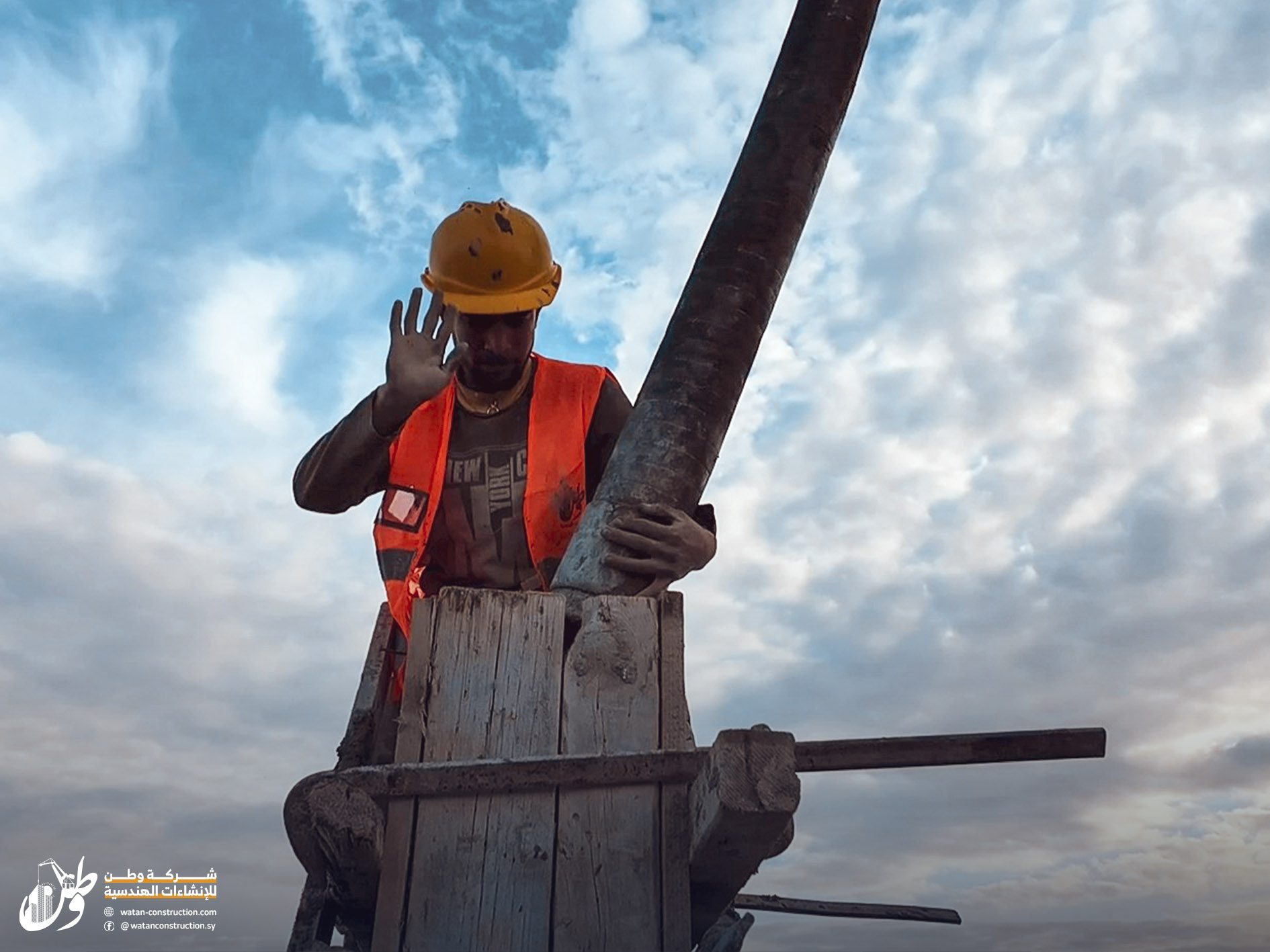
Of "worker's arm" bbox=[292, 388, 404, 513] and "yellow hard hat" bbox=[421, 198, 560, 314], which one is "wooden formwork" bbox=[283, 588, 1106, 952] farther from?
"yellow hard hat" bbox=[421, 198, 560, 314]

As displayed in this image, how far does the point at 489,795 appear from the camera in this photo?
9.66ft

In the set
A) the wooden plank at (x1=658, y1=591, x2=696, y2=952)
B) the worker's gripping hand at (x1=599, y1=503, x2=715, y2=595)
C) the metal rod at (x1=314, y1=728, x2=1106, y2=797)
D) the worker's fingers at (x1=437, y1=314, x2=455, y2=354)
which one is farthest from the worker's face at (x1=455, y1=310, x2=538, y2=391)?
the metal rod at (x1=314, y1=728, x2=1106, y2=797)

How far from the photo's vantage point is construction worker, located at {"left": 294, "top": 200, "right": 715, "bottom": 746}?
4320 millimetres

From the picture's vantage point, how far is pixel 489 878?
2.88 meters

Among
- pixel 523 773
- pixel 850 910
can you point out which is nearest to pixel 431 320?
pixel 523 773

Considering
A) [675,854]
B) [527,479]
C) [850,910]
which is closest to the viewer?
[675,854]

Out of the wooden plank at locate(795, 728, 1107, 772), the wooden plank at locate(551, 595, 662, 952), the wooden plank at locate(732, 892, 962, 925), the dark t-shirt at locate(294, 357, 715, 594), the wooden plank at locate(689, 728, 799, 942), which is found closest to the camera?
the wooden plank at locate(689, 728, 799, 942)

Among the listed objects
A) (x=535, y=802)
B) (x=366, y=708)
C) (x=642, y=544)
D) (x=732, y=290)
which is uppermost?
(x=732, y=290)

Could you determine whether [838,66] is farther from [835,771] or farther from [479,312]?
[835,771]

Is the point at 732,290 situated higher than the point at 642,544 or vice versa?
the point at 732,290

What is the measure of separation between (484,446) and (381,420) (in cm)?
59

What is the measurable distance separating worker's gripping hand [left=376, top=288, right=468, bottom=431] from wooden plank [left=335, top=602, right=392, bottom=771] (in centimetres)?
76

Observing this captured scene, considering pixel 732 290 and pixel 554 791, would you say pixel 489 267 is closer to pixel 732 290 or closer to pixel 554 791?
pixel 732 290

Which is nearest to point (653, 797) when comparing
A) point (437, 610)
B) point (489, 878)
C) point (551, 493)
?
point (489, 878)
